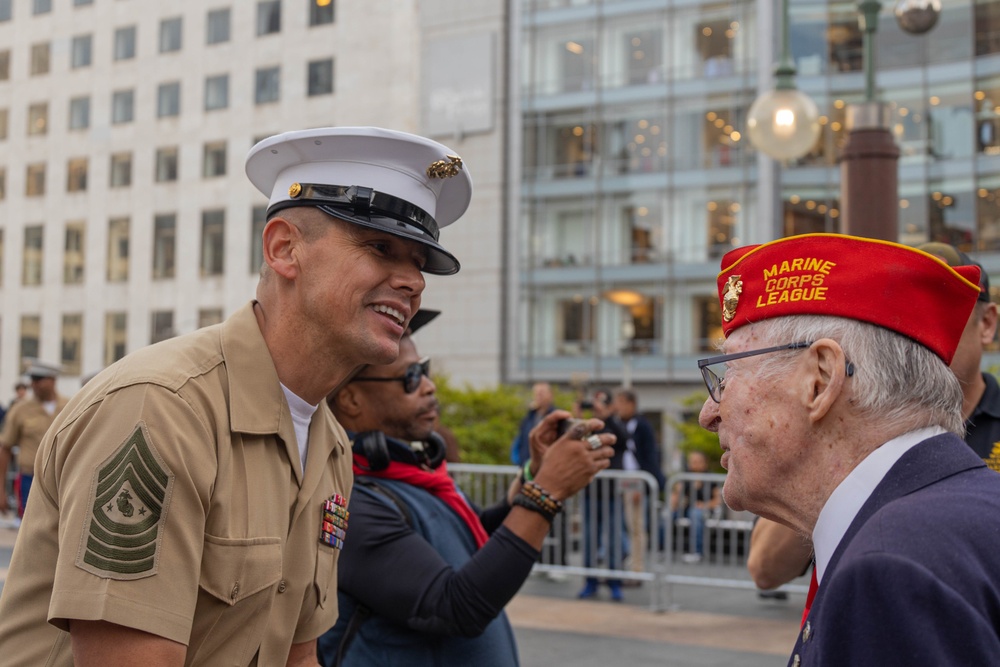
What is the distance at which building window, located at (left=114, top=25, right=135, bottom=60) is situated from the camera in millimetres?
50281

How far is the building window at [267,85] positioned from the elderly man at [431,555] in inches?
1788

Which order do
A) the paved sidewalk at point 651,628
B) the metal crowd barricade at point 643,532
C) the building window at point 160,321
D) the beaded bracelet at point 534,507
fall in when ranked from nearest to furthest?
the beaded bracelet at point 534,507, the paved sidewalk at point 651,628, the metal crowd barricade at point 643,532, the building window at point 160,321

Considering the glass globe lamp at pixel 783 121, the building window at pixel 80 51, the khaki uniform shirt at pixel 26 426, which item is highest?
the building window at pixel 80 51

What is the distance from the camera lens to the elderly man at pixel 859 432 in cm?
144

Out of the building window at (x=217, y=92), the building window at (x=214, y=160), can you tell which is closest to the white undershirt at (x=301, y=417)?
the building window at (x=214, y=160)

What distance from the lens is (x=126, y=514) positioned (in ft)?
6.42

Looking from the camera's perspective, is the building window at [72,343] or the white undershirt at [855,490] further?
the building window at [72,343]

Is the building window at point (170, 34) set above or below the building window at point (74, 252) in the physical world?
above

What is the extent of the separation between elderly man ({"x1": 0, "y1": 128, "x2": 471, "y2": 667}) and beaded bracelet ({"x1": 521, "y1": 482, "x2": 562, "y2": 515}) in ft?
1.94

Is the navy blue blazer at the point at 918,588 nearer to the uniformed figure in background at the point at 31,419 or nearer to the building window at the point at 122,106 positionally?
the uniformed figure in background at the point at 31,419

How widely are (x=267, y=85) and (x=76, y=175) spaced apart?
11439 mm

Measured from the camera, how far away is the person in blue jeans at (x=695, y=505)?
34.0 ft

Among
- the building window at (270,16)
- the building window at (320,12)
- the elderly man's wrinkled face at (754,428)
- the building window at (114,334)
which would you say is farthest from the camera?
the building window at (114,334)

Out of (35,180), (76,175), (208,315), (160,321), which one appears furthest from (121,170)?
(208,315)
